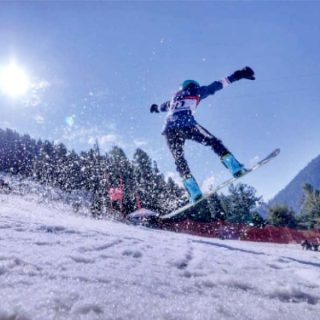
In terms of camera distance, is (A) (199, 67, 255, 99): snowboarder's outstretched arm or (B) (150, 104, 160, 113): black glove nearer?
(A) (199, 67, 255, 99): snowboarder's outstretched arm

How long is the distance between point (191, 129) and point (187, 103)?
57 centimetres

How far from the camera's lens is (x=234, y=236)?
26219 mm

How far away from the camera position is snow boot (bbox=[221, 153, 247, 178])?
7.27 m

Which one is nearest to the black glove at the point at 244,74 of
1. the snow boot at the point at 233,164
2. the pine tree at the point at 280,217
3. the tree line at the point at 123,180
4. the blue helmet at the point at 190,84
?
the blue helmet at the point at 190,84

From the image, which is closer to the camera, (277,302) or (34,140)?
(277,302)

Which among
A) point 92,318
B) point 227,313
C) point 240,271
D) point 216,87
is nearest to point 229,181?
point 216,87

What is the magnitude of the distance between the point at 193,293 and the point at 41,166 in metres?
62.8

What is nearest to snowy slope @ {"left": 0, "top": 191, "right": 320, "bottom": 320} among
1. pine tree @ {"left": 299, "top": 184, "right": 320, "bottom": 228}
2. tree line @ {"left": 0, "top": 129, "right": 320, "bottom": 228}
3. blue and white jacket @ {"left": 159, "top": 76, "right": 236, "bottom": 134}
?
blue and white jacket @ {"left": 159, "top": 76, "right": 236, "bottom": 134}

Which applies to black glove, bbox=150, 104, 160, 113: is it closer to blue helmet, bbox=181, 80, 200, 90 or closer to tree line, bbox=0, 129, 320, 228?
blue helmet, bbox=181, 80, 200, 90

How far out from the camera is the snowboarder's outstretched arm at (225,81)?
727cm

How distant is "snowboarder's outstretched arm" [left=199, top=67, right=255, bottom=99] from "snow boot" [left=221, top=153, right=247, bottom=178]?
1.46 m

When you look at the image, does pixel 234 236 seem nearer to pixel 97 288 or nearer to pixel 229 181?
pixel 229 181

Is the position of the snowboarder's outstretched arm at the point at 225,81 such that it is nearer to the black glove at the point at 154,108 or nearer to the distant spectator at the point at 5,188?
the black glove at the point at 154,108

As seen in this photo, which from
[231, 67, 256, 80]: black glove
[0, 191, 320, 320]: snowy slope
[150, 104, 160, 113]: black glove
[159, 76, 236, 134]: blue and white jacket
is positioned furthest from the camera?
[150, 104, 160, 113]: black glove
